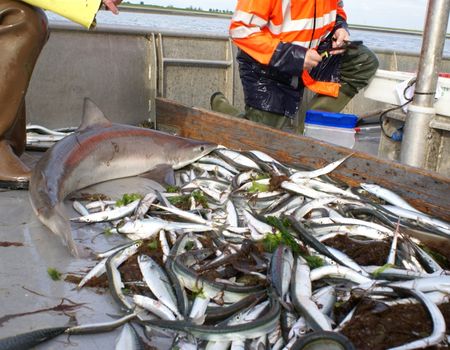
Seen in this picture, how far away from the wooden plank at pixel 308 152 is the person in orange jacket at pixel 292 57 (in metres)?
A: 0.62

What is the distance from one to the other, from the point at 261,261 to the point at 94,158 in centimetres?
220

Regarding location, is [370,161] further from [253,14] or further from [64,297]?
[64,297]

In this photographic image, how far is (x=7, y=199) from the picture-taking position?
4.18 metres

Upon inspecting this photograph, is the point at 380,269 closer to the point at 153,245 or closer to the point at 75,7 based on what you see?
the point at 153,245

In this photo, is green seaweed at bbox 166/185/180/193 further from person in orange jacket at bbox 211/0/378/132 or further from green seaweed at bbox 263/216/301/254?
person in orange jacket at bbox 211/0/378/132

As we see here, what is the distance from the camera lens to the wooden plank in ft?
13.3

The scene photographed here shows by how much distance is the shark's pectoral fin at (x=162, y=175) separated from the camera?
486cm

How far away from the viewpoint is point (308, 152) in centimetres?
495

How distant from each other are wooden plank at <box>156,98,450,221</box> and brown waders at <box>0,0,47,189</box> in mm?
2068

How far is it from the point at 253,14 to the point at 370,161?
218 centimetres

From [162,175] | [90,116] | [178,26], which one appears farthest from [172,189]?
[178,26]

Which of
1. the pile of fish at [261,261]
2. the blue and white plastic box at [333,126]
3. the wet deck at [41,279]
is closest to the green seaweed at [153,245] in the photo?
the pile of fish at [261,261]

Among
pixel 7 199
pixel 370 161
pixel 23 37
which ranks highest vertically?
pixel 23 37

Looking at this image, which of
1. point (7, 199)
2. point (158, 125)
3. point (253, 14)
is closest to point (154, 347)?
point (7, 199)
